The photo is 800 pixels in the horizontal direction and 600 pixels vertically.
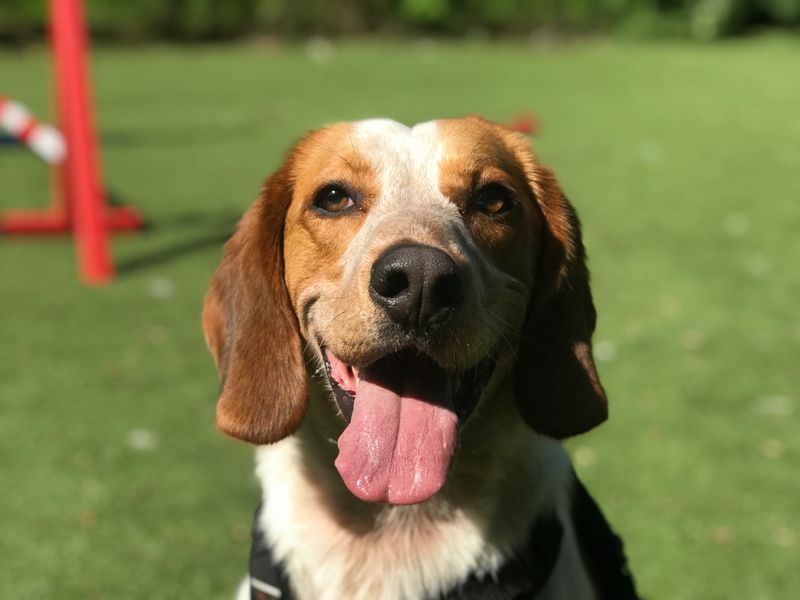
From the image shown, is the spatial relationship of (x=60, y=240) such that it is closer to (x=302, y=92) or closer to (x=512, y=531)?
(x=512, y=531)

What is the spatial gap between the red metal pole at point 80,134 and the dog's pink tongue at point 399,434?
5305 millimetres

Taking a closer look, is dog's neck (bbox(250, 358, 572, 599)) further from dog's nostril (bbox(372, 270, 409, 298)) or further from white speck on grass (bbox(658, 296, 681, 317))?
white speck on grass (bbox(658, 296, 681, 317))

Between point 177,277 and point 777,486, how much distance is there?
4.44 m

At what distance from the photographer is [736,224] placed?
9.17 meters

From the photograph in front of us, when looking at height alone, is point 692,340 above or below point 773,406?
below

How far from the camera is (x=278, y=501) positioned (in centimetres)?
295

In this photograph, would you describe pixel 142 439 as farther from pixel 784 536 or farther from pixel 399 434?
pixel 399 434

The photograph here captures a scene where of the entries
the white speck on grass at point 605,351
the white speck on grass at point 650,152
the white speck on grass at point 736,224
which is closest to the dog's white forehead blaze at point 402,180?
the white speck on grass at point 605,351

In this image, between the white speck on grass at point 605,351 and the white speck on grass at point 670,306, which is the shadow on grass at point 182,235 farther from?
the white speck on grass at point 670,306

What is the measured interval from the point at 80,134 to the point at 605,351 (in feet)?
12.2

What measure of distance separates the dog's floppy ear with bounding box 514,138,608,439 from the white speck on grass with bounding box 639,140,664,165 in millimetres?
8951

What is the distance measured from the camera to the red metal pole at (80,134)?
7.25 m

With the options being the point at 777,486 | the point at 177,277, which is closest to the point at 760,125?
the point at 177,277

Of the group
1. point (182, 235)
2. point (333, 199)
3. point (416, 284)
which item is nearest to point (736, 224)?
point (182, 235)
